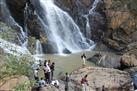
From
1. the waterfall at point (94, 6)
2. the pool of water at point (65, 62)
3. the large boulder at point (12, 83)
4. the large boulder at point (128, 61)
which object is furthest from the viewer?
the waterfall at point (94, 6)

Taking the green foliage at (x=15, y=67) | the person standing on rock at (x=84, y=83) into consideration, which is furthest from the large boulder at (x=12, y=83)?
A: the person standing on rock at (x=84, y=83)

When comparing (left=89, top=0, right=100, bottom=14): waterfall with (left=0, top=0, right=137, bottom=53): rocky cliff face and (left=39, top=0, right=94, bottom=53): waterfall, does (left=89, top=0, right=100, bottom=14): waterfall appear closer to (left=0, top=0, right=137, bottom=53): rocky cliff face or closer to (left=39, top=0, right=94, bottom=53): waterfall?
(left=0, top=0, right=137, bottom=53): rocky cliff face

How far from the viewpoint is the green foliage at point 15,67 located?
687 inches

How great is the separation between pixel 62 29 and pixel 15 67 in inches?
833

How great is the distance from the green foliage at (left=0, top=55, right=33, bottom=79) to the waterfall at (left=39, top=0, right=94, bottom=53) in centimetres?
1803

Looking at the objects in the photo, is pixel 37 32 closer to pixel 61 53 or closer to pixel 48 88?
pixel 61 53

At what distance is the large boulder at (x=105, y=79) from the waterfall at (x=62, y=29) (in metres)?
12.1

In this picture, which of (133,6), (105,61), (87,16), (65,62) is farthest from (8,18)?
(133,6)

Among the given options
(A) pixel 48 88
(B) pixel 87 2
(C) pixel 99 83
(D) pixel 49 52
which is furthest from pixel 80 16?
(A) pixel 48 88

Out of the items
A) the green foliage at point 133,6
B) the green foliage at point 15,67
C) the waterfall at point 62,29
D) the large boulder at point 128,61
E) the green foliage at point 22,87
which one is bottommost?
the green foliage at point 22,87

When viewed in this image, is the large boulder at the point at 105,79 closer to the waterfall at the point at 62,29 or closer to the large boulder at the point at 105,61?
the large boulder at the point at 105,61

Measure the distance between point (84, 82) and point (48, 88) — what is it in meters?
2.65

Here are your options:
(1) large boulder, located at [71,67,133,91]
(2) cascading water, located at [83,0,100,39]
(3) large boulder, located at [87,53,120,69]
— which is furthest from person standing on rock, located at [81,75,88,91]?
(2) cascading water, located at [83,0,100,39]

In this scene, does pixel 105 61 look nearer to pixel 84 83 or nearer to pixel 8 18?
pixel 8 18
